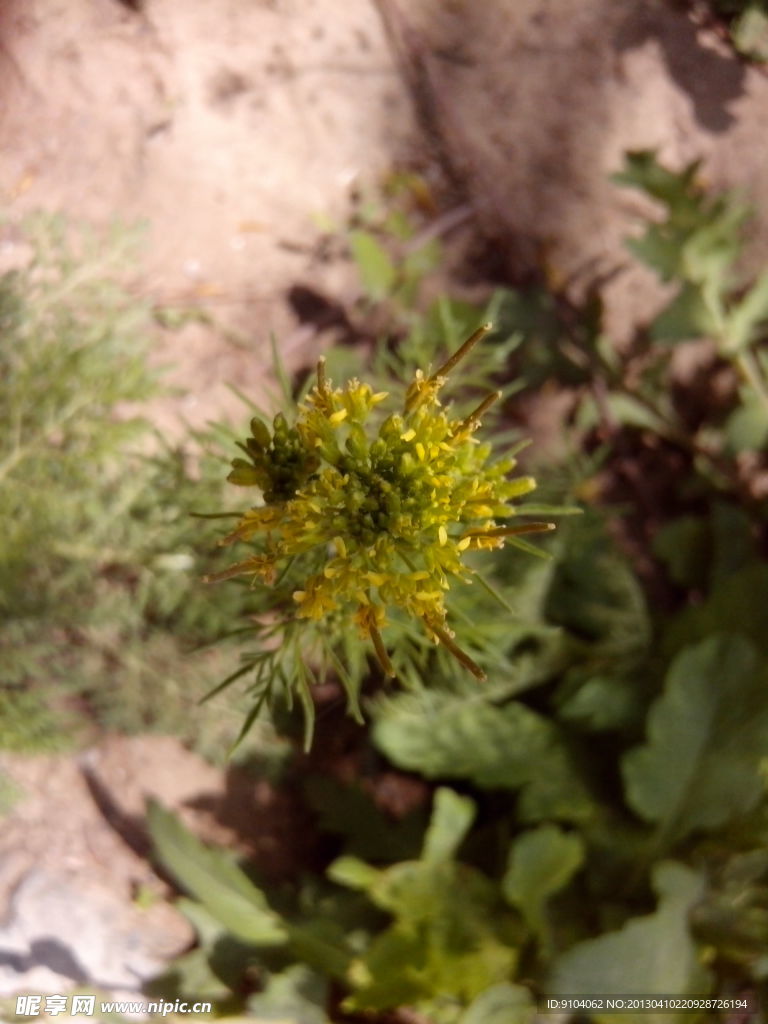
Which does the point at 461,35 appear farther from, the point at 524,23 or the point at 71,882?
the point at 71,882

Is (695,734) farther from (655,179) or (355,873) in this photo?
(655,179)

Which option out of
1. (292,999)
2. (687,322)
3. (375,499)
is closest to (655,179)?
(687,322)

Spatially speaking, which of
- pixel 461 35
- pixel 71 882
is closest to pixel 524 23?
pixel 461 35

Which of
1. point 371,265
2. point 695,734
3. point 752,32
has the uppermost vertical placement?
point 752,32

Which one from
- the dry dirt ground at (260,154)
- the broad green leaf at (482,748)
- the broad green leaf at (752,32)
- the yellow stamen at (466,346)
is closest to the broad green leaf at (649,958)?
the broad green leaf at (482,748)

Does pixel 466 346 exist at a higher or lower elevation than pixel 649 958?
higher

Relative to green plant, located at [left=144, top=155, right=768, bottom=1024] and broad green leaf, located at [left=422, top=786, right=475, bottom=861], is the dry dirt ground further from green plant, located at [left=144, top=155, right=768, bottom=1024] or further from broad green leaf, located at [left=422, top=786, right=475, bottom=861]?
broad green leaf, located at [left=422, top=786, right=475, bottom=861]

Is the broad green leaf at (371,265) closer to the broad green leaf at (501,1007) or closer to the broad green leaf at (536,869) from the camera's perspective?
the broad green leaf at (536,869)
